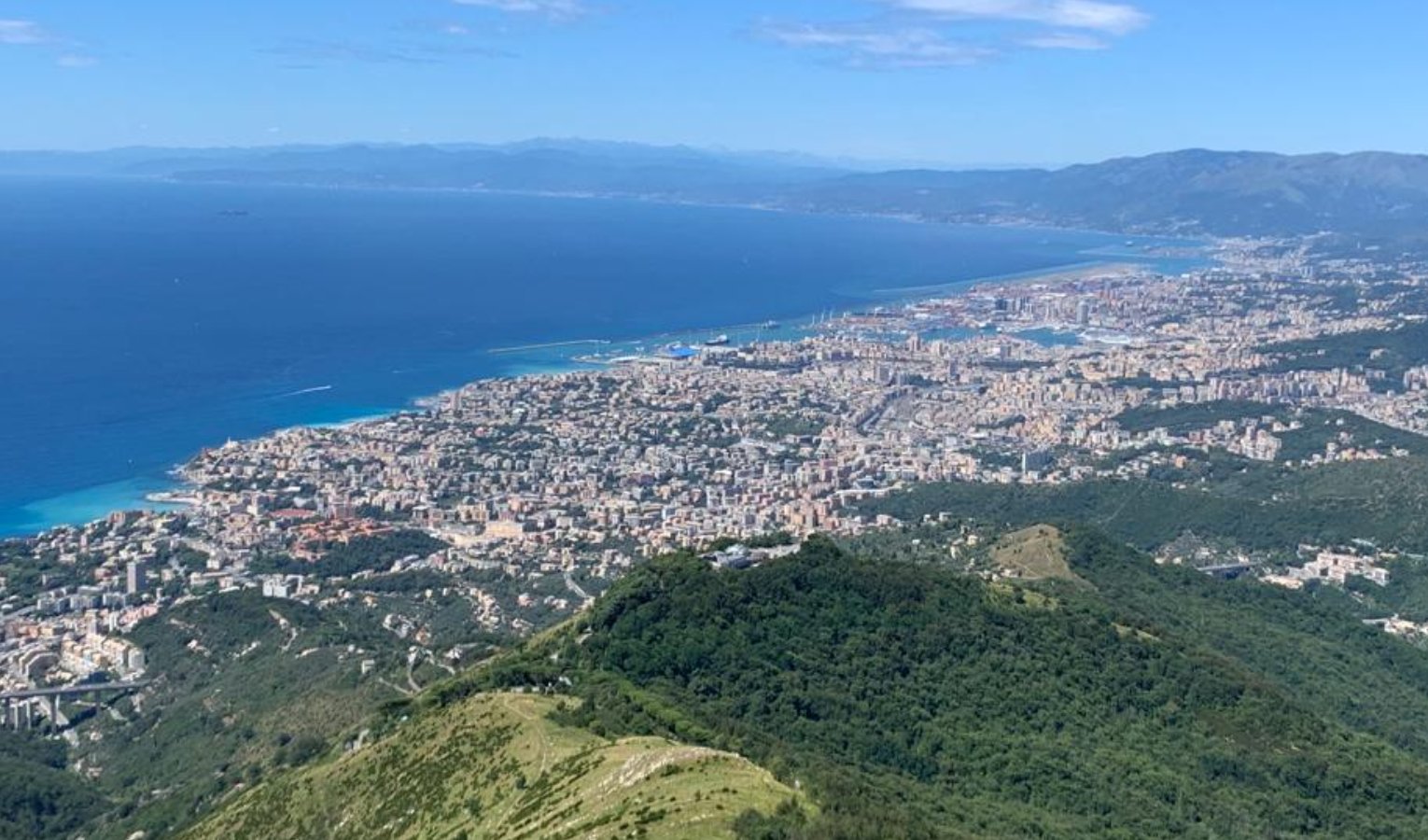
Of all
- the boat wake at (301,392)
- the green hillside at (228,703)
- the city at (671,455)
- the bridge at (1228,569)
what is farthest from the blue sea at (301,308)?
the bridge at (1228,569)

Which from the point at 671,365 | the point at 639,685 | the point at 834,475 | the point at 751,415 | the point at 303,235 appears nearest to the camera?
the point at 639,685

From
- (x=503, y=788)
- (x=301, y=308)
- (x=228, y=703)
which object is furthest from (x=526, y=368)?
(x=503, y=788)

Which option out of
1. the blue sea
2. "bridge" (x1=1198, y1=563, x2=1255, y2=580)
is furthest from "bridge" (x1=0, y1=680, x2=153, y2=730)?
"bridge" (x1=1198, y1=563, x2=1255, y2=580)

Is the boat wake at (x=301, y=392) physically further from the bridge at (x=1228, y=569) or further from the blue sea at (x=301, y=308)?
the bridge at (x=1228, y=569)

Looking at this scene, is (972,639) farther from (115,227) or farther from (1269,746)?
(115,227)

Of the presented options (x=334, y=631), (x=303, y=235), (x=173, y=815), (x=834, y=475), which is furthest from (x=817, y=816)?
(x=303, y=235)

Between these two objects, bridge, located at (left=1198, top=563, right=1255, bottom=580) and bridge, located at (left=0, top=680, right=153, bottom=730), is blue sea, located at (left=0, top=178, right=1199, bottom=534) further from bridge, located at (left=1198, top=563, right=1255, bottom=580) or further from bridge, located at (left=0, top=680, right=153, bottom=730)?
bridge, located at (left=1198, top=563, right=1255, bottom=580)
